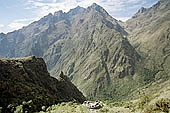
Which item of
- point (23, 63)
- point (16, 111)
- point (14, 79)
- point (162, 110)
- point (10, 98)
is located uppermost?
point (23, 63)

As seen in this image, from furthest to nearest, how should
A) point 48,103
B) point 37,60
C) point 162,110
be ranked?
point 37,60 → point 48,103 → point 162,110

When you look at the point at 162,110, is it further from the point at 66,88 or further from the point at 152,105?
the point at 66,88

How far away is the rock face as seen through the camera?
7373cm

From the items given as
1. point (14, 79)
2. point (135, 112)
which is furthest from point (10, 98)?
point (135, 112)

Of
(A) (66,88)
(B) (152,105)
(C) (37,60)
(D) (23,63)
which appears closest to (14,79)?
(D) (23,63)

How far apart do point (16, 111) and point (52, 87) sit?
190 feet

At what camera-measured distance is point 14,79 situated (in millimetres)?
89938

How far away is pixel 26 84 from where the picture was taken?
92500mm

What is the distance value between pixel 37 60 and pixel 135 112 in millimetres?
94845

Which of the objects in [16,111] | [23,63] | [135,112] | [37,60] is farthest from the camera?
[37,60]

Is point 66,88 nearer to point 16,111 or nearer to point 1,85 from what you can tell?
point 1,85

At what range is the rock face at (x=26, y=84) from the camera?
73731mm

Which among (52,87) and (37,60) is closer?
(52,87)

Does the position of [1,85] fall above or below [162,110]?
above
